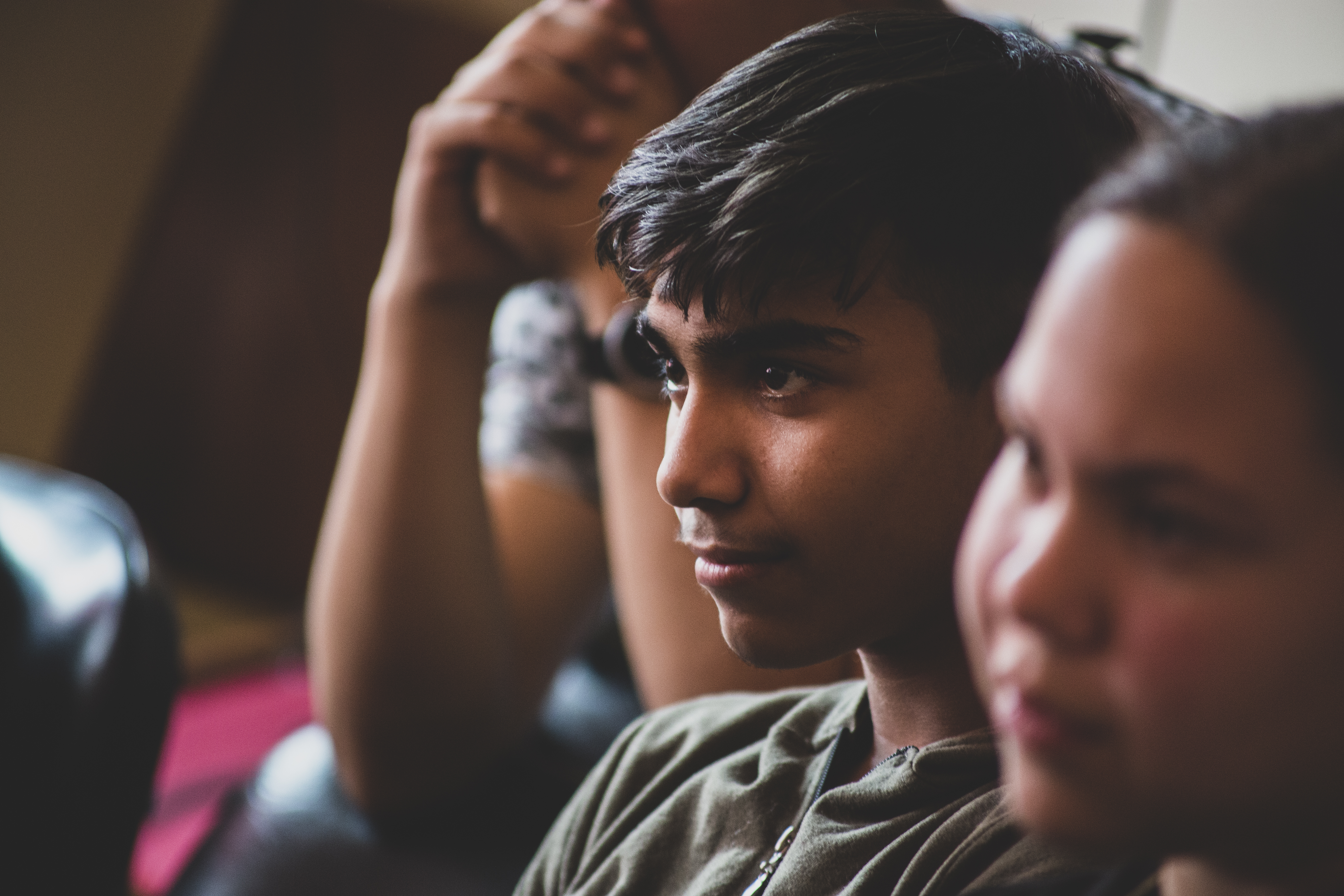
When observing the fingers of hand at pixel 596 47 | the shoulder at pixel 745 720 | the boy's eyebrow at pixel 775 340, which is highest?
the fingers of hand at pixel 596 47

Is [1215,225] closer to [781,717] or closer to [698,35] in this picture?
[781,717]

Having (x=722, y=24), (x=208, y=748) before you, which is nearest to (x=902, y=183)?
(x=722, y=24)

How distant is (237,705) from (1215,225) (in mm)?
1869

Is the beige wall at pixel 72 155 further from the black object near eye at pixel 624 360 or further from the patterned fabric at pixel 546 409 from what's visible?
the black object near eye at pixel 624 360

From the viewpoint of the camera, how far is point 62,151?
2.03 m

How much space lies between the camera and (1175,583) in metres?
0.28

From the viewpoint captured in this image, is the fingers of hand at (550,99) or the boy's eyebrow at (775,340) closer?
the boy's eyebrow at (775,340)

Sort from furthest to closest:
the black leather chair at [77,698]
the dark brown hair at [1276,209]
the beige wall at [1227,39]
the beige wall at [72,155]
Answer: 1. the beige wall at [72,155]
2. the beige wall at [1227,39]
3. the black leather chair at [77,698]
4. the dark brown hair at [1276,209]

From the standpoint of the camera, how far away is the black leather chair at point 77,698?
74 centimetres

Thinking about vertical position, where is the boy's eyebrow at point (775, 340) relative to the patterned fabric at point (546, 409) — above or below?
above

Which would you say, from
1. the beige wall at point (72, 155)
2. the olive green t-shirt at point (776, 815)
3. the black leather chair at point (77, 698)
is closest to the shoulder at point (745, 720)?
the olive green t-shirt at point (776, 815)

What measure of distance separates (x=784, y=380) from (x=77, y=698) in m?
0.53

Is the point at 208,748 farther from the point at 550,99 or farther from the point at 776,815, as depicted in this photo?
the point at 776,815

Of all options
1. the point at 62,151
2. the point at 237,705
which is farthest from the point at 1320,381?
the point at 62,151
